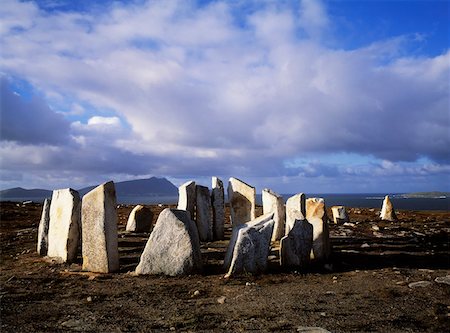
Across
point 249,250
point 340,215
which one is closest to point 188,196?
point 249,250

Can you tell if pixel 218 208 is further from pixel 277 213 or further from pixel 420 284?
pixel 420 284

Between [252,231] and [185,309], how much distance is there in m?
2.95

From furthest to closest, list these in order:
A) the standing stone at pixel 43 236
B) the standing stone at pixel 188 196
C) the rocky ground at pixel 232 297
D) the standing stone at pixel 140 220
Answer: the standing stone at pixel 140 220
the standing stone at pixel 188 196
the standing stone at pixel 43 236
the rocky ground at pixel 232 297

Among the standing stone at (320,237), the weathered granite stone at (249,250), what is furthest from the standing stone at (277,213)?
the weathered granite stone at (249,250)

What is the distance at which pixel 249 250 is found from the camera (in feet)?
29.7

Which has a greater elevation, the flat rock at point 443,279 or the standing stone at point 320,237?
the standing stone at point 320,237

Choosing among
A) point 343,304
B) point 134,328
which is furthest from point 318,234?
point 134,328

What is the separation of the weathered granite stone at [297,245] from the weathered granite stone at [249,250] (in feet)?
2.07

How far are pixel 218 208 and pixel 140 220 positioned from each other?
3245mm

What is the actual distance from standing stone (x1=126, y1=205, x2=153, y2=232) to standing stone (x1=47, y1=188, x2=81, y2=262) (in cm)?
477

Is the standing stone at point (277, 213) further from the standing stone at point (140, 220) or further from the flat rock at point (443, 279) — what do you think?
the flat rock at point (443, 279)

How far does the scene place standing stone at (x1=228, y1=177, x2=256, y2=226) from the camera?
15086mm

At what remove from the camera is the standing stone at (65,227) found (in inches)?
423

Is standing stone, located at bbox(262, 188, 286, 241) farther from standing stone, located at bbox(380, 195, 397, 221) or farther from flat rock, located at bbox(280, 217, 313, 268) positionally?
standing stone, located at bbox(380, 195, 397, 221)
